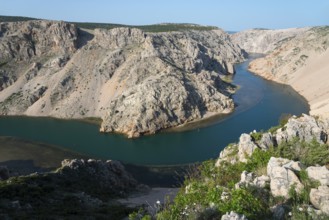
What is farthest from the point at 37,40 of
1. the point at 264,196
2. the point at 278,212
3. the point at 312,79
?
the point at 278,212

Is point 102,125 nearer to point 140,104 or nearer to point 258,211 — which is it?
point 140,104

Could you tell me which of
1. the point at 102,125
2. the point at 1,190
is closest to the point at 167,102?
the point at 102,125

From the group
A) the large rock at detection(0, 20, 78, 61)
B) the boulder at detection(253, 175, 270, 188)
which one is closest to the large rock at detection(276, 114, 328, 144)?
the boulder at detection(253, 175, 270, 188)

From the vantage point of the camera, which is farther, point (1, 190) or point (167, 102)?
point (167, 102)

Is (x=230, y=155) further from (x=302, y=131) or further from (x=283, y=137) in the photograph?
(x=302, y=131)

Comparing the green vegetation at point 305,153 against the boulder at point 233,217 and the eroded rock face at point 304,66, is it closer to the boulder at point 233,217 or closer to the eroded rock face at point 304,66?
the boulder at point 233,217

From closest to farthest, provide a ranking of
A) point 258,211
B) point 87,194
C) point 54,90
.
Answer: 1. point 258,211
2. point 87,194
3. point 54,90

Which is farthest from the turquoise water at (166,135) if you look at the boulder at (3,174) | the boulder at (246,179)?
the boulder at (246,179)

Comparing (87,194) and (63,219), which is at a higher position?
(63,219)
